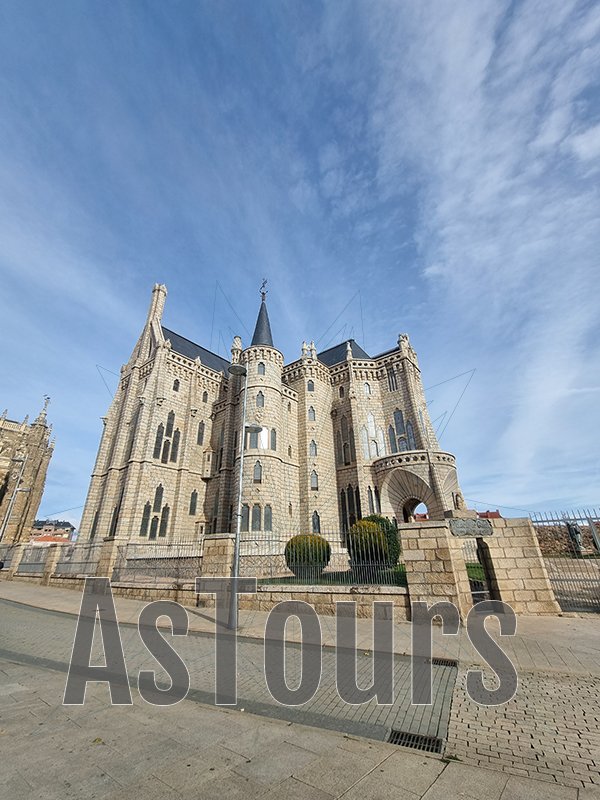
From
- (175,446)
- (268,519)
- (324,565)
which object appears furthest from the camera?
A: (175,446)

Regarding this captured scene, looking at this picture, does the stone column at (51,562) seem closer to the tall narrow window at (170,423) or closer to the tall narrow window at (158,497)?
the tall narrow window at (158,497)

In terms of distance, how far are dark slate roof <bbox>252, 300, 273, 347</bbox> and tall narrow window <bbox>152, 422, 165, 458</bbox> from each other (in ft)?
36.1

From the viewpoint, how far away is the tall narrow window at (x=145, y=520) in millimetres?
26848

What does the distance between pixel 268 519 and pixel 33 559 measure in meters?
15.8

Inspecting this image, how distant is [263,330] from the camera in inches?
1335

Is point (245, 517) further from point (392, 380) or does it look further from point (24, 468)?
point (24, 468)

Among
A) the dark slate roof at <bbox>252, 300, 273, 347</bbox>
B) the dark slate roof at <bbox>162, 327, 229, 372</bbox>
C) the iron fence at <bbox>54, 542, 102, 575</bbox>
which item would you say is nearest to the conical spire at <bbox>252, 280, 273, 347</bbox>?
the dark slate roof at <bbox>252, 300, 273, 347</bbox>

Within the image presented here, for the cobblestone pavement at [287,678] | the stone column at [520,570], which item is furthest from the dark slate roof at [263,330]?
the cobblestone pavement at [287,678]

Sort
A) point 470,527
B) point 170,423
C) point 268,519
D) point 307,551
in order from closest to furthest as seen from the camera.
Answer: point 470,527, point 307,551, point 268,519, point 170,423

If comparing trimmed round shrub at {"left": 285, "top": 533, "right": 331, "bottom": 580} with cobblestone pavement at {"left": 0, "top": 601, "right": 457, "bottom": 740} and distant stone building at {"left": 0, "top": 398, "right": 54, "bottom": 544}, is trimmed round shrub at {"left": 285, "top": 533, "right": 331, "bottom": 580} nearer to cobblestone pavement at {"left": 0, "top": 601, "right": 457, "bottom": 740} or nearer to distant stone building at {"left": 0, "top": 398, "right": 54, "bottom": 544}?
cobblestone pavement at {"left": 0, "top": 601, "right": 457, "bottom": 740}

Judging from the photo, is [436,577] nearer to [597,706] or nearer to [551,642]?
[551,642]

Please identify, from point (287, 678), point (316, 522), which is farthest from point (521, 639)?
point (316, 522)

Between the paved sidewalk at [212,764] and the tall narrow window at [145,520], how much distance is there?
2476cm

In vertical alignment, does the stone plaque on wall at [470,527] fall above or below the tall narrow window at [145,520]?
below
